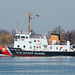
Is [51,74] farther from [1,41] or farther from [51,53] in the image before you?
[1,41]

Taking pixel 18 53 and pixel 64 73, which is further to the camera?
pixel 18 53

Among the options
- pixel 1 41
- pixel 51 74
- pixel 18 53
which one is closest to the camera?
pixel 51 74

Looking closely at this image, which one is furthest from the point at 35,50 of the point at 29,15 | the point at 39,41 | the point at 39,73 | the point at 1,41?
the point at 1,41

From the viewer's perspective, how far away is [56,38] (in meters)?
73.0

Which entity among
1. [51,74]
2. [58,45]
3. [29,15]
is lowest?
[51,74]

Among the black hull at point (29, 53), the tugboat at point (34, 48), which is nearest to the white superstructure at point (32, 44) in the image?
the tugboat at point (34, 48)

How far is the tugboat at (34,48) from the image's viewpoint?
69.2m

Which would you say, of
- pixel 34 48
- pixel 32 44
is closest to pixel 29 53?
pixel 34 48

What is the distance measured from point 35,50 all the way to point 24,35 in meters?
3.55

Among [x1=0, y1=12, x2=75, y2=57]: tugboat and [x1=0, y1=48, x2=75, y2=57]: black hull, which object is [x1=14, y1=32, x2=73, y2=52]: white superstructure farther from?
[x1=0, y1=48, x2=75, y2=57]: black hull

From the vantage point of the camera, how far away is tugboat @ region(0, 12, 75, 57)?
6925 cm

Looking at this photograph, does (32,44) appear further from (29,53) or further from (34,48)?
(29,53)

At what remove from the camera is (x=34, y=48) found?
230ft

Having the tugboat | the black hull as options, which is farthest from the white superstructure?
the black hull
